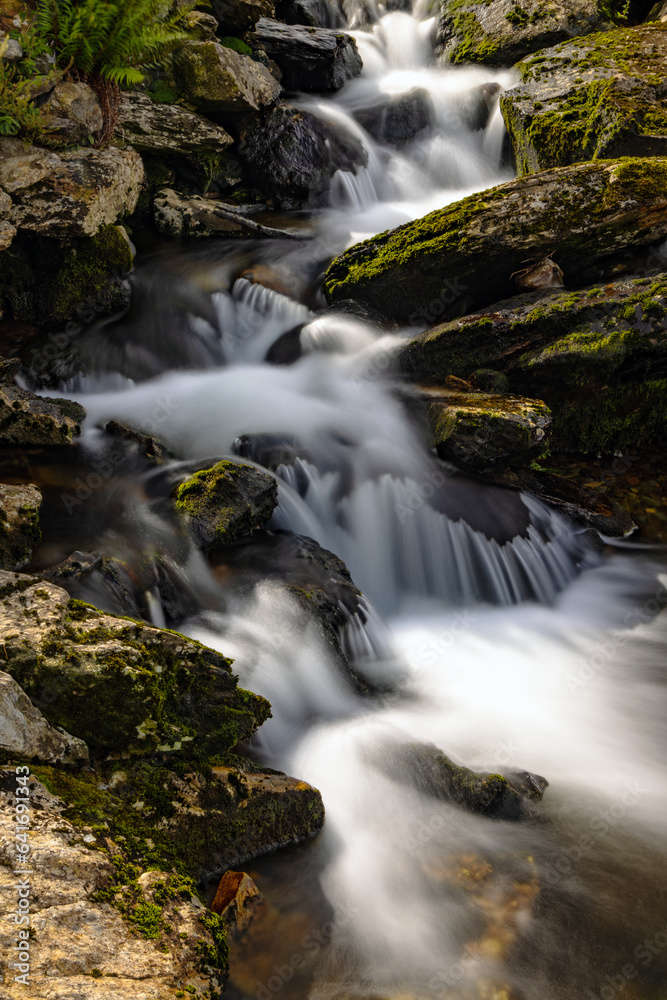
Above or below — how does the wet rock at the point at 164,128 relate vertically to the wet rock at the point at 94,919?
above

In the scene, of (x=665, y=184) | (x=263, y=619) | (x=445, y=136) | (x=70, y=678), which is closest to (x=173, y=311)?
(x=263, y=619)

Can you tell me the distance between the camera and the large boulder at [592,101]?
25.8 feet

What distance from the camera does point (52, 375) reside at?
689 centimetres

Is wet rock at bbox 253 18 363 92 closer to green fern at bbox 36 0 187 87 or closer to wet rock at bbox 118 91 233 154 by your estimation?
wet rock at bbox 118 91 233 154

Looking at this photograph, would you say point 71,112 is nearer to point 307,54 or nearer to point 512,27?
point 307,54

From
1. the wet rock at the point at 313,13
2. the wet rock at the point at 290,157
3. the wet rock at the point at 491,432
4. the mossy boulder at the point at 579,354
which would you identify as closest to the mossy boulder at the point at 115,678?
the wet rock at the point at 491,432

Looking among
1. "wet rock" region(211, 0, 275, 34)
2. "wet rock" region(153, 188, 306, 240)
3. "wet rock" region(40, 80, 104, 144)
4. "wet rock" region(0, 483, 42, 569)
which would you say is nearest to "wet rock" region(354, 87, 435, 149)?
"wet rock" region(211, 0, 275, 34)

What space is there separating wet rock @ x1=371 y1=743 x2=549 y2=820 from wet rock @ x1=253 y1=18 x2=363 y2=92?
12498mm

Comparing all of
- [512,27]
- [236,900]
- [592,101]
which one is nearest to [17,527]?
[236,900]

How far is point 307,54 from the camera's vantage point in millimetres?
11789

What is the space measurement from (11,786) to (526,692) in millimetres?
3529

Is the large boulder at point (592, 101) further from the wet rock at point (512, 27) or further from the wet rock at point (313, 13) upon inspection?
the wet rock at point (313, 13)

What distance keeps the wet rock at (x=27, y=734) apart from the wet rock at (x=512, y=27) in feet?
46.7

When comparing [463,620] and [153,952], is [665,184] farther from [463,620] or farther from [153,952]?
[153,952]
